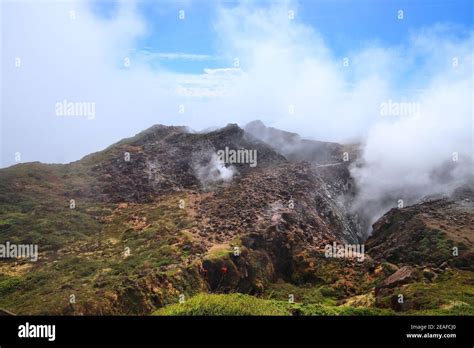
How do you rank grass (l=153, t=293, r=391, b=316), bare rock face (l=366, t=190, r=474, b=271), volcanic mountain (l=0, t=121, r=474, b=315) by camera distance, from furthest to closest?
bare rock face (l=366, t=190, r=474, b=271), volcanic mountain (l=0, t=121, r=474, b=315), grass (l=153, t=293, r=391, b=316)

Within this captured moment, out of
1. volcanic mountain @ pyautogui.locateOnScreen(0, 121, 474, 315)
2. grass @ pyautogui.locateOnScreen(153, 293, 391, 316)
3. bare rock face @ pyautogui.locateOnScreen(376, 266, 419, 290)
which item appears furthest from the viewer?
bare rock face @ pyautogui.locateOnScreen(376, 266, 419, 290)

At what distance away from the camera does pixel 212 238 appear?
2800 cm

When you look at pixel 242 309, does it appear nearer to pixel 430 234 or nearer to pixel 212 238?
pixel 212 238

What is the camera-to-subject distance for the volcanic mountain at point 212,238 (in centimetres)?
2022

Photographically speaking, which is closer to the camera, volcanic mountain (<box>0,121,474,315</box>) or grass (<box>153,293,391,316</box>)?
grass (<box>153,293,391,316</box>)

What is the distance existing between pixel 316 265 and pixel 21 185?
21.8 m

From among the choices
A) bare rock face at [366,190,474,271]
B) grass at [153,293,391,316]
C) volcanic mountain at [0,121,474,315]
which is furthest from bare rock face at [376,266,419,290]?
grass at [153,293,391,316]

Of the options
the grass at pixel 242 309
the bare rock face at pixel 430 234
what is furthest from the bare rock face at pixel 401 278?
the grass at pixel 242 309

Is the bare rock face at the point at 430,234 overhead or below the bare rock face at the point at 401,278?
overhead

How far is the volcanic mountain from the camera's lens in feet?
66.3

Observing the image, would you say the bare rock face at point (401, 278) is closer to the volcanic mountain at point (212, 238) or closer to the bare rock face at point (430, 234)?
the volcanic mountain at point (212, 238)

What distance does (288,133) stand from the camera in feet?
171

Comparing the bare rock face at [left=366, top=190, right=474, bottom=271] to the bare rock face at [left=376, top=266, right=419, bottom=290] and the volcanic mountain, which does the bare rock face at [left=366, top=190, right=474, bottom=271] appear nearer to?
the volcanic mountain

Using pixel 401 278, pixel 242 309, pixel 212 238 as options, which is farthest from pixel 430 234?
pixel 242 309
